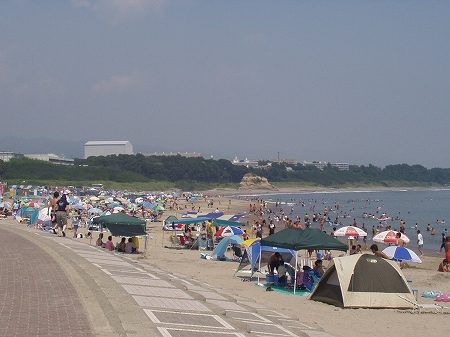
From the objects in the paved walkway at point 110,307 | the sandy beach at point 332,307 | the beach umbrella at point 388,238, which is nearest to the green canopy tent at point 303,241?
the sandy beach at point 332,307

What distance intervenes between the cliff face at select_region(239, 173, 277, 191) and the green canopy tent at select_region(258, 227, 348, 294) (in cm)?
11931

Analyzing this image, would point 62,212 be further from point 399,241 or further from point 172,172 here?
point 172,172

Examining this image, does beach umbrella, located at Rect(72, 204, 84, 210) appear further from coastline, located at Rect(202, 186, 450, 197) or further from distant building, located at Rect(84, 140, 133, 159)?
distant building, located at Rect(84, 140, 133, 159)

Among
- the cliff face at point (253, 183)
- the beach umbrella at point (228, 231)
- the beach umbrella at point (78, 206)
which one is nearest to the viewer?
the beach umbrella at point (228, 231)

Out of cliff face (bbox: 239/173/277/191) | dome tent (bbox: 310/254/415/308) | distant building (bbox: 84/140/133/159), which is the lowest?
dome tent (bbox: 310/254/415/308)

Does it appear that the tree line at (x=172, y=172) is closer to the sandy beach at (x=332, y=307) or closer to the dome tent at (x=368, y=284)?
the sandy beach at (x=332, y=307)

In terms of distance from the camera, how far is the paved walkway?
6836mm

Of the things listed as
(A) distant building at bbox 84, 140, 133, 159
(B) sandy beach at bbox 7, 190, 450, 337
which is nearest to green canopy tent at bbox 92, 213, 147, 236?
(B) sandy beach at bbox 7, 190, 450, 337

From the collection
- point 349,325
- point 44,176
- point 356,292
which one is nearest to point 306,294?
point 356,292

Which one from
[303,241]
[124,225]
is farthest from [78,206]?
[303,241]

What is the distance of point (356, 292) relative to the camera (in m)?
12.4

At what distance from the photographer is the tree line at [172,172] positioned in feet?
339

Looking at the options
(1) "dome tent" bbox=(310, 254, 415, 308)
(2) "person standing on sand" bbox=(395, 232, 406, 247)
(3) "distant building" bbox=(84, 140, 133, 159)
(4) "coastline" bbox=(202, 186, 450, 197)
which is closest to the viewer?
(1) "dome tent" bbox=(310, 254, 415, 308)

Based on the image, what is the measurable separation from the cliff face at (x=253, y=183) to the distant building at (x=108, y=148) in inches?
2176
